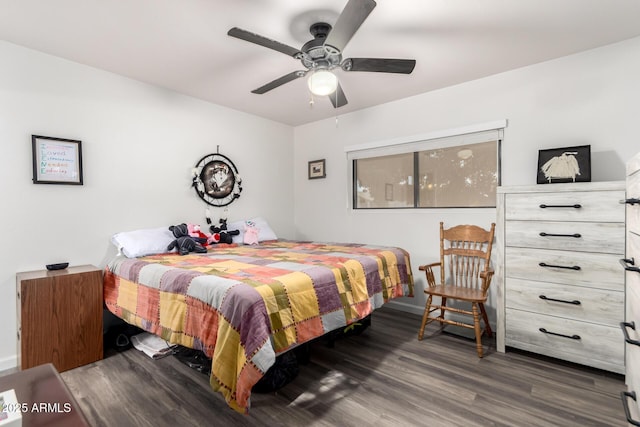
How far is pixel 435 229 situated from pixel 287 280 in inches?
84.4

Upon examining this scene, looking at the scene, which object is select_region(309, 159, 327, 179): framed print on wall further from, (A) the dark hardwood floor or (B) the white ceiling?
(A) the dark hardwood floor

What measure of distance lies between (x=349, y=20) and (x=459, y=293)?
222 cm

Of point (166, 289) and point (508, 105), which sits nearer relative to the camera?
point (166, 289)

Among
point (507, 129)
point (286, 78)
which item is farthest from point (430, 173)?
→ point (286, 78)

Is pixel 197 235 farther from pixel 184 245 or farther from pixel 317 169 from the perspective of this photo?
pixel 317 169

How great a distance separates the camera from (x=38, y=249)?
8.21 feet

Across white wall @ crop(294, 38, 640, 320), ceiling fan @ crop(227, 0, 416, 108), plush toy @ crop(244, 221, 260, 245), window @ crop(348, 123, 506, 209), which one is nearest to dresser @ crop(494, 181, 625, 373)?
white wall @ crop(294, 38, 640, 320)

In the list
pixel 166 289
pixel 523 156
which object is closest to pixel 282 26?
pixel 166 289

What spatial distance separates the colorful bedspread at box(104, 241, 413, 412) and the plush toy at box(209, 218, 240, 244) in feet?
2.17

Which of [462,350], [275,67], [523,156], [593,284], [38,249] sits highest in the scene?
[275,67]

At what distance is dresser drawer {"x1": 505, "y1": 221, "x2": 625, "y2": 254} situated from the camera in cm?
Result: 209

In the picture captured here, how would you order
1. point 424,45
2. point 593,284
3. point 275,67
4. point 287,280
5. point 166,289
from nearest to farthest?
point 287,280
point 166,289
point 593,284
point 424,45
point 275,67

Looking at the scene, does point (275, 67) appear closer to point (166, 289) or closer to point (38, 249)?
point (166, 289)

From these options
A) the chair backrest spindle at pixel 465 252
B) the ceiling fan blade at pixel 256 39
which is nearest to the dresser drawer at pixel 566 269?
the chair backrest spindle at pixel 465 252
